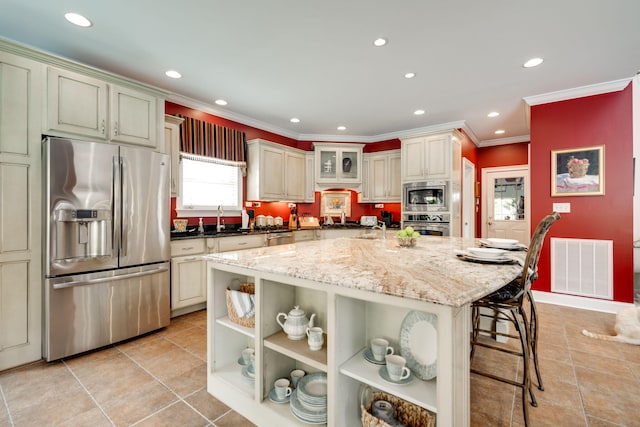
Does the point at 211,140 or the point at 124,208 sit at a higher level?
the point at 211,140

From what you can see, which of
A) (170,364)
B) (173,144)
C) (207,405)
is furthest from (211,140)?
(207,405)

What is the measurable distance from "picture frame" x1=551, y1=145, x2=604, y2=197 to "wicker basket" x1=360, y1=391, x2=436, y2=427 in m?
3.71

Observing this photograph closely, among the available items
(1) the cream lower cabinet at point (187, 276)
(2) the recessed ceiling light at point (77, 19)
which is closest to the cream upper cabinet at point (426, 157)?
(1) the cream lower cabinet at point (187, 276)

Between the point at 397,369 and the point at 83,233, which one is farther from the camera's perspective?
the point at 83,233

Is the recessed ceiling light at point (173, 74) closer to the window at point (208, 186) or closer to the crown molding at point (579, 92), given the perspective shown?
the window at point (208, 186)

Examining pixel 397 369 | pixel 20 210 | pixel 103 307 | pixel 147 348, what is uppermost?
pixel 20 210

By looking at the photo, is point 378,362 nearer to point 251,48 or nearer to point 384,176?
point 251,48

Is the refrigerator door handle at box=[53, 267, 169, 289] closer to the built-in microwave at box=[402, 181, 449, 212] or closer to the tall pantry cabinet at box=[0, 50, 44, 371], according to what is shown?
the tall pantry cabinet at box=[0, 50, 44, 371]

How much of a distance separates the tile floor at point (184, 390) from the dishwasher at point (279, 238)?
1.73 metres

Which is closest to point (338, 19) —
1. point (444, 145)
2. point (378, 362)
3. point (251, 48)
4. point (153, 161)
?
point (251, 48)

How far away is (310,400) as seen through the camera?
136 cm

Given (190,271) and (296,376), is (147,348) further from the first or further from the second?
(296,376)

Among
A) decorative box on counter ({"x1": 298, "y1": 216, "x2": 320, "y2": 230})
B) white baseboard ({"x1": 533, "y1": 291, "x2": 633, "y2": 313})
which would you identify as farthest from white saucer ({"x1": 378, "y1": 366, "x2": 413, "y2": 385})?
decorative box on counter ({"x1": 298, "y1": 216, "x2": 320, "y2": 230})

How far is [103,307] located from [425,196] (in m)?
4.30
